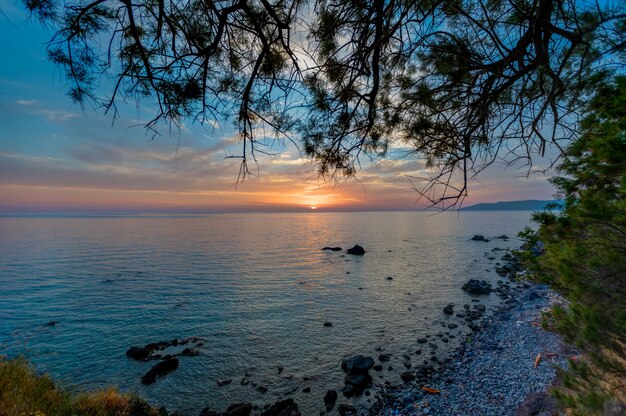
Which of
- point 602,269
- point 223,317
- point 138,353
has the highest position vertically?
point 602,269

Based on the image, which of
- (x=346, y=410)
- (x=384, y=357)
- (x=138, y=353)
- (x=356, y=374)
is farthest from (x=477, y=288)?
(x=138, y=353)

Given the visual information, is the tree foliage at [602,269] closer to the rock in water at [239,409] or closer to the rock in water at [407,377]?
the rock in water at [407,377]

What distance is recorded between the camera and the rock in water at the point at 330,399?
312 inches

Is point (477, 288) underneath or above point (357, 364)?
underneath

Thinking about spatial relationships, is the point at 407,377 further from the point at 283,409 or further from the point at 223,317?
the point at 223,317

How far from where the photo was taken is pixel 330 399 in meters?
8.06

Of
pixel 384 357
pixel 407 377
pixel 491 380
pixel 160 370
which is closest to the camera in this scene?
pixel 491 380

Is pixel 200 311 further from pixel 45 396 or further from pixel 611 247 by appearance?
pixel 611 247

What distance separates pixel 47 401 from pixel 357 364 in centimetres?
861

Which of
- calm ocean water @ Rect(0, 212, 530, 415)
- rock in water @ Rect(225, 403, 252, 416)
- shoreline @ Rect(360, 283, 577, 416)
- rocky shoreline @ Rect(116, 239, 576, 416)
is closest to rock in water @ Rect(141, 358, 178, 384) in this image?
rocky shoreline @ Rect(116, 239, 576, 416)

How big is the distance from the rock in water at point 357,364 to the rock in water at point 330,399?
1336 millimetres

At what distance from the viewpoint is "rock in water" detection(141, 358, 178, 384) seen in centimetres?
943

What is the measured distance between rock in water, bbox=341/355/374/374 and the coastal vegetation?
19.7 ft

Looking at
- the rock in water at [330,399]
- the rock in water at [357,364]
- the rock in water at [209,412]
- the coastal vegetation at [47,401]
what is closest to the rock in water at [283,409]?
the rock in water at [330,399]
